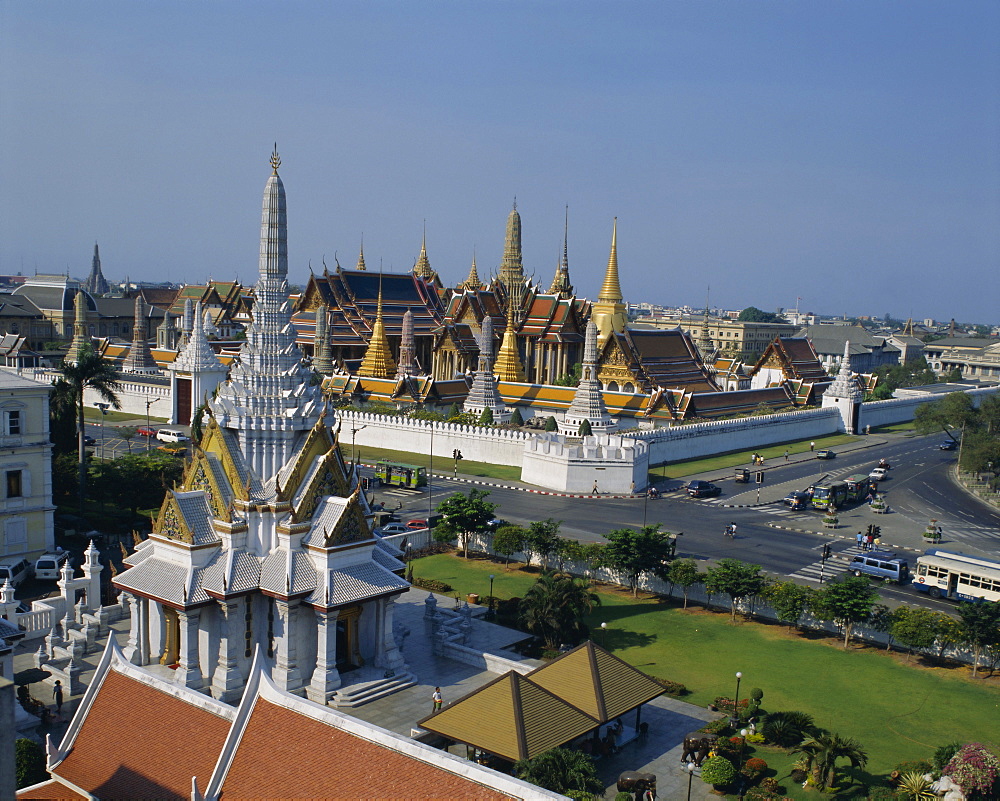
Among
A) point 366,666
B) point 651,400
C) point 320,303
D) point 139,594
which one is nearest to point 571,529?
point 366,666

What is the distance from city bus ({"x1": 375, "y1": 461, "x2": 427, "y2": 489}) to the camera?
52.0 m

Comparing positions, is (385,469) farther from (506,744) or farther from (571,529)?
(506,744)

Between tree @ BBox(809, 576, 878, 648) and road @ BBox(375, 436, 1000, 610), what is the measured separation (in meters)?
5.81

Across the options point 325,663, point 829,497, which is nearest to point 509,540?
point 325,663

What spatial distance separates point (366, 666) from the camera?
2492cm

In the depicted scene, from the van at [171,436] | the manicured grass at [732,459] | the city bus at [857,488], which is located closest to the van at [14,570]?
the van at [171,436]

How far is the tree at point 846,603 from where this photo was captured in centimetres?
2922

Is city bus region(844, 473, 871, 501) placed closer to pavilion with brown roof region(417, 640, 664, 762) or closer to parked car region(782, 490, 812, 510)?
A: parked car region(782, 490, 812, 510)

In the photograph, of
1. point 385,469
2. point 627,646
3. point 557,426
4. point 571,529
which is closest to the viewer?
point 627,646

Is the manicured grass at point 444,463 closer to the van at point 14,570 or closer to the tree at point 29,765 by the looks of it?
the van at point 14,570

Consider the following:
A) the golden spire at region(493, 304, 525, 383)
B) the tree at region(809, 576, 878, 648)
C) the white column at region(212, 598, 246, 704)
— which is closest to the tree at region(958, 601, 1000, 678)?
the tree at region(809, 576, 878, 648)

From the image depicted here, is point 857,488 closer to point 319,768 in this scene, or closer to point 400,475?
point 400,475

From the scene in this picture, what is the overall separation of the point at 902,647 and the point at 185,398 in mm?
55627

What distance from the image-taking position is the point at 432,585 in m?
34.4
